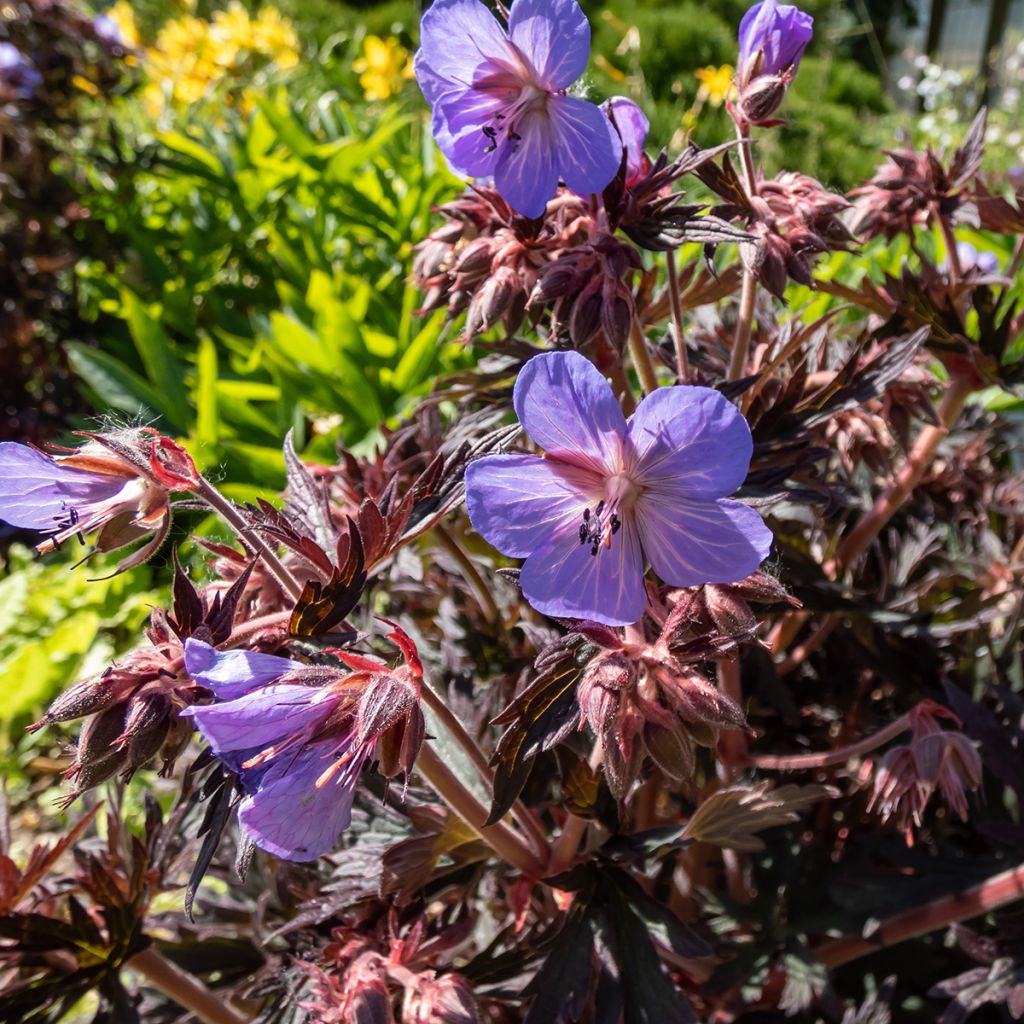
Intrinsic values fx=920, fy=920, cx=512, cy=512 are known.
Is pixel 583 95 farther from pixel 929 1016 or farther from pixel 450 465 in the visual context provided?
pixel 929 1016

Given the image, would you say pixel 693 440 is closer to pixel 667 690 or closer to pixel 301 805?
pixel 667 690

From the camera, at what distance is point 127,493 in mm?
684

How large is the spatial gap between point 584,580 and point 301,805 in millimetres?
247

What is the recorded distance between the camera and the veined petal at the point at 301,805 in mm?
612

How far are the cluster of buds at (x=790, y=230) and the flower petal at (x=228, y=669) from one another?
52 cm

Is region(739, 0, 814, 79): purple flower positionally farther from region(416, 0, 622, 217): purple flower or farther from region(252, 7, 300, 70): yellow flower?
region(252, 7, 300, 70): yellow flower

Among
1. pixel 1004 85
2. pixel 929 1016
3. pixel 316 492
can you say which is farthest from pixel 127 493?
pixel 1004 85

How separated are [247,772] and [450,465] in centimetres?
30

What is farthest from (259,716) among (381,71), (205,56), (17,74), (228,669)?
(205,56)

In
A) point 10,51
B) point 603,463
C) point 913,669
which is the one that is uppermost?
point 10,51

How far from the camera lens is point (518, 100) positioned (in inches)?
30.4

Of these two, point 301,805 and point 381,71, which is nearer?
point 301,805

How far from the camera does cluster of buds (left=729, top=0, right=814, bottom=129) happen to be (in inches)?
32.5

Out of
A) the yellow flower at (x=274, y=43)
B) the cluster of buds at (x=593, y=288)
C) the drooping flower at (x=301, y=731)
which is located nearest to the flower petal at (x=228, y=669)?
the drooping flower at (x=301, y=731)
